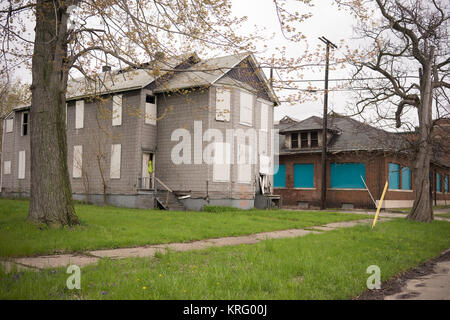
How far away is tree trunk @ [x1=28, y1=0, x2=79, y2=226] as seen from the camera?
10297 millimetres

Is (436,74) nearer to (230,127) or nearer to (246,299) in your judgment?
(230,127)

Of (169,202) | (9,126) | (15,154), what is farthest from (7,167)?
(169,202)

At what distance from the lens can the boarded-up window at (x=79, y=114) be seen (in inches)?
979

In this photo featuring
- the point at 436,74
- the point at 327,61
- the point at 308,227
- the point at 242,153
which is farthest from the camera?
the point at 242,153

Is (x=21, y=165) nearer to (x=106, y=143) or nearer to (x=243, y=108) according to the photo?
(x=106, y=143)

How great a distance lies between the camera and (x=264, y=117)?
989 inches

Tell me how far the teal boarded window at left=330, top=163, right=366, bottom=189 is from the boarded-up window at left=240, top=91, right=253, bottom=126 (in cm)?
914

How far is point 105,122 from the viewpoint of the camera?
23.5 meters

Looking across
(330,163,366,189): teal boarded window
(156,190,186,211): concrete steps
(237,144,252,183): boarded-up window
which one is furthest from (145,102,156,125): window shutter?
(330,163,366,189): teal boarded window

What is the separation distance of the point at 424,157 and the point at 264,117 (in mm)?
10005

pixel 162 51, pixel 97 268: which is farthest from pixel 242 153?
pixel 97 268

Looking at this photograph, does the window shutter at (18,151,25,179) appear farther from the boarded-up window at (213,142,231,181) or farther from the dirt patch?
the dirt patch

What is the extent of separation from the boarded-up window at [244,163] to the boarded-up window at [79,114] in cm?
1025
